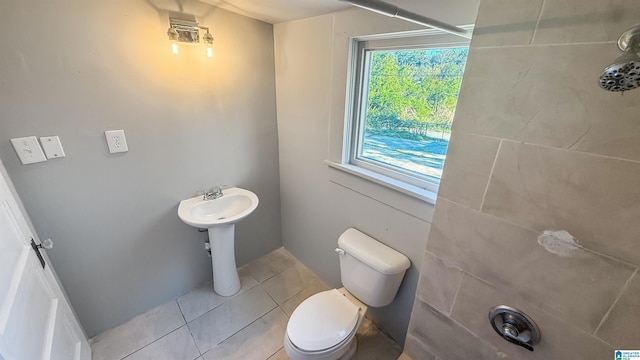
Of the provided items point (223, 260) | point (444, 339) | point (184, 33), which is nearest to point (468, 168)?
point (444, 339)

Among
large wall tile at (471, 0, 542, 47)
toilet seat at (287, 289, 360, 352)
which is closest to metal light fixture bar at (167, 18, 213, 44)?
large wall tile at (471, 0, 542, 47)

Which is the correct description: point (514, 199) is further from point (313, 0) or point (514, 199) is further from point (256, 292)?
point (256, 292)

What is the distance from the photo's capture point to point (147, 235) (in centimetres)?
160

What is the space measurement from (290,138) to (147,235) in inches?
45.9

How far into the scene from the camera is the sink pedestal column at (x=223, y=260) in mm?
1709

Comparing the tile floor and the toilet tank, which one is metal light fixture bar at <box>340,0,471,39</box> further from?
the tile floor

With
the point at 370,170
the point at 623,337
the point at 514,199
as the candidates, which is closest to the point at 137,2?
the point at 370,170

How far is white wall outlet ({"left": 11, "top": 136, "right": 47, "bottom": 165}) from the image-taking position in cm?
110

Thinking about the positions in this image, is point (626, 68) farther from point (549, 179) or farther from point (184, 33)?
point (184, 33)

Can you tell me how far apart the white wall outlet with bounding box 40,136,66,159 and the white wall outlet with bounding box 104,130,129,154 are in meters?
0.18

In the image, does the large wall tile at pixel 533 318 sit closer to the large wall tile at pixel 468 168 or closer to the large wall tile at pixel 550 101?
the large wall tile at pixel 468 168

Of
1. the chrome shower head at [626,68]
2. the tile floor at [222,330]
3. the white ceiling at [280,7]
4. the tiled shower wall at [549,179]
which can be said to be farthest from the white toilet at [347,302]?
the white ceiling at [280,7]

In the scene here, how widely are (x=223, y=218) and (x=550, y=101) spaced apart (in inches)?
64.1

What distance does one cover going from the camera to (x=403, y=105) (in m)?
1.33
